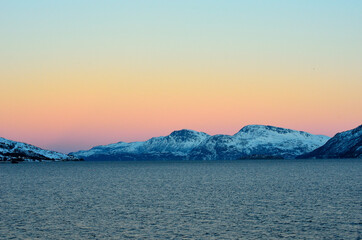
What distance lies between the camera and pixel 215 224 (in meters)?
56.7

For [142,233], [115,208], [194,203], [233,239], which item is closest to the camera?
[233,239]

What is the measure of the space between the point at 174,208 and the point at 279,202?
66.0ft

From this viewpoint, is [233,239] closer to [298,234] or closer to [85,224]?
[298,234]

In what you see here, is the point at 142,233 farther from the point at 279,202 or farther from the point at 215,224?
the point at 279,202

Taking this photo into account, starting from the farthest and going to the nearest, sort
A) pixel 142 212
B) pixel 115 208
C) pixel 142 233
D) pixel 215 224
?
pixel 115 208, pixel 142 212, pixel 215 224, pixel 142 233

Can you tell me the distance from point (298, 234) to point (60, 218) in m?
32.0

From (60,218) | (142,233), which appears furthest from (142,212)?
(142,233)

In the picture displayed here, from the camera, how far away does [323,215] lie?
64250 millimetres

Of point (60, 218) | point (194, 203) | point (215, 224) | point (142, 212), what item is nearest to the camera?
→ point (215, 224)

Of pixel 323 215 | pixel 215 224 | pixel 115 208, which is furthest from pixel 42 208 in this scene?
pixel 323 215

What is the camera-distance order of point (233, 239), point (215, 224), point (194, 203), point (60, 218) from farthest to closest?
1. point (194, 203)
2. point (60, 218)
3. point (215, 224)
4. point (233, 239)

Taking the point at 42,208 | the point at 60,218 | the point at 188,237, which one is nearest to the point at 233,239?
the point at 188,237

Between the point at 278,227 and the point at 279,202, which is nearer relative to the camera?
the point at 278,227

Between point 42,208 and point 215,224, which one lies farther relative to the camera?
point 42,208
